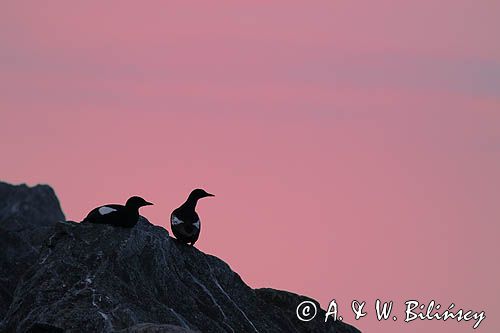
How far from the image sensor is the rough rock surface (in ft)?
82.7

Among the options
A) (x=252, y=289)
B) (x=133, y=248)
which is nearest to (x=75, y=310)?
(x=133, y=248)

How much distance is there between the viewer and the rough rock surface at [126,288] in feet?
82.7

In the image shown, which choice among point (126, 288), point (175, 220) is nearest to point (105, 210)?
point (126, 288)

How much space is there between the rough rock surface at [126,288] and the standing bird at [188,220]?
0.96 feet

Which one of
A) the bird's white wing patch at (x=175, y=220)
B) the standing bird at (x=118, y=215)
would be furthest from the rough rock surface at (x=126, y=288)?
the bird's white wing patch at (x=175, y=220)

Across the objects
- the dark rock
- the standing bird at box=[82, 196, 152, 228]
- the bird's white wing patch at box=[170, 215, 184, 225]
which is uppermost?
the dark rock

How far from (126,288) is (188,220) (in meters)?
3.96

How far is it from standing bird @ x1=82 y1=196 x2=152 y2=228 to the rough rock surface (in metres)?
0.17

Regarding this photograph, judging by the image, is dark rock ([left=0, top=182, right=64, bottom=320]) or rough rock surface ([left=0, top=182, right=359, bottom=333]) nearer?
rough rock surface ([left=0, top=182, right=359, bottom=333])

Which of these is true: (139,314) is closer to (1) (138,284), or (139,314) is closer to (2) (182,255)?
(1) (138,284)

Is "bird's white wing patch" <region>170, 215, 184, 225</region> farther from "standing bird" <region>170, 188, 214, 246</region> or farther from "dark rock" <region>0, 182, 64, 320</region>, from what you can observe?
"dark rock" <region>0, 182, 64, 320</region>

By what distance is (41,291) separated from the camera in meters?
26.1

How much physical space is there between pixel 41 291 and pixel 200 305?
382 cm

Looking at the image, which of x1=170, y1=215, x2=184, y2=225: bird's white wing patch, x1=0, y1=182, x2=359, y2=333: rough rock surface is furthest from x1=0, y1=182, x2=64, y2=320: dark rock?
x1=0, y1=182, x2=359, y2=333: rough rock surface
